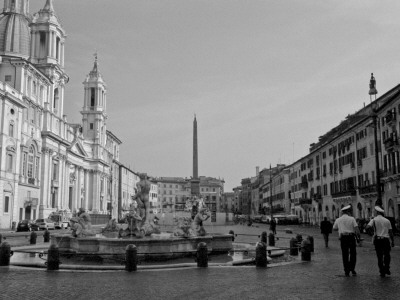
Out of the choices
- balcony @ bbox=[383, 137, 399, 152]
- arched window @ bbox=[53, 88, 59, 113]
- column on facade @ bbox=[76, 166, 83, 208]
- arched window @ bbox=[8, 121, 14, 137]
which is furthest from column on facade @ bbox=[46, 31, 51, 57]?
balcony @ bbox=[383, 137, 399, 152]

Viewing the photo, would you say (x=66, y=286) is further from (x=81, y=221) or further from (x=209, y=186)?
(x=209, y=186)

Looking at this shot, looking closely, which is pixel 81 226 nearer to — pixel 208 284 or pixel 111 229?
pixel 111 229

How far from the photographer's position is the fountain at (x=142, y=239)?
59.2ft

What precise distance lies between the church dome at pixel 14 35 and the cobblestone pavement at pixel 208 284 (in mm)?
61647

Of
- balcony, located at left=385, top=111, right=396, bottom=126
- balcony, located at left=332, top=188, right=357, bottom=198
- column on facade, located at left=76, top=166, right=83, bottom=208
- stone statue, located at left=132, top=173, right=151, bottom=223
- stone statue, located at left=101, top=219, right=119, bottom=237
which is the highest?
balcony, located at left=385, top=111, right=396, bottom=126

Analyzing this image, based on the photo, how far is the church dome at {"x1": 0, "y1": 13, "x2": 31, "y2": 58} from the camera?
6944 cm

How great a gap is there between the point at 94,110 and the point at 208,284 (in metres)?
100

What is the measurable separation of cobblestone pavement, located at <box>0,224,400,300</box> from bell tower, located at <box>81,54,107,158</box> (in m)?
92.9

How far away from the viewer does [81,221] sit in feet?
74.5

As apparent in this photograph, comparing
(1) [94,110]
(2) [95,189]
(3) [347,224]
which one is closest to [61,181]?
(2) [95,189]

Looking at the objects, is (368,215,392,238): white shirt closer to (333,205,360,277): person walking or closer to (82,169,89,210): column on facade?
(333,205,360,277): person walking

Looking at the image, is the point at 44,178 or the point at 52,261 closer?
the point at 52,261

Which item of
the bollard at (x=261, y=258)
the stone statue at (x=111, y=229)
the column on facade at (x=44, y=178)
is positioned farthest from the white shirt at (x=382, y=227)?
the column on facade at (x=44, y=178)

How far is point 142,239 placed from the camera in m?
18.2
